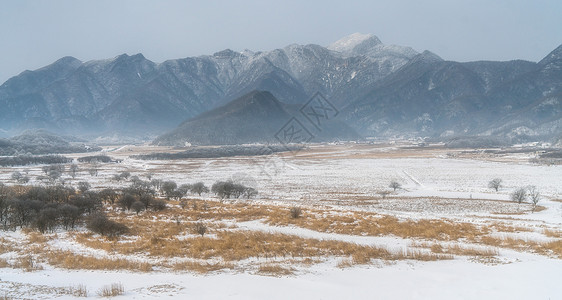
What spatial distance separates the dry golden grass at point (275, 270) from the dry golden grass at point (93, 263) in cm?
432

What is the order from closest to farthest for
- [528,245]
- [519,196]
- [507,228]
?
[528,245]
[507,228]
[519,196]

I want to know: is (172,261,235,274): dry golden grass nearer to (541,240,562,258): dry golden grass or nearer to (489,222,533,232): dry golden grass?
(541,240,562,258): dry golden grass

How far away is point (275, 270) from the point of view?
12.4m

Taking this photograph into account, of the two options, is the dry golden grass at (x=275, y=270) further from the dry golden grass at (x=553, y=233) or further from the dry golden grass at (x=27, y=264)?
the dry golden grass at (x=553, y=233)

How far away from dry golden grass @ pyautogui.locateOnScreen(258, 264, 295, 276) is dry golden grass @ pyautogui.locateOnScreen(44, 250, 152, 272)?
4.32 meters

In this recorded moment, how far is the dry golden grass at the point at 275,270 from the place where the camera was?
1205 centimetres

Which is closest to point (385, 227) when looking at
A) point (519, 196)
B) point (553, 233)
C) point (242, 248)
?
point (553, 233)

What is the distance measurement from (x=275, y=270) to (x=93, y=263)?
24.1 ft

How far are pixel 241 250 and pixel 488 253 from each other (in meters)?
11.2

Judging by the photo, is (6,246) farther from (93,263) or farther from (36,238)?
(93,263)

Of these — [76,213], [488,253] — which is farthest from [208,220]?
[488,253]

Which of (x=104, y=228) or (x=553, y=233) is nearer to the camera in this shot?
(x=553, y=233)

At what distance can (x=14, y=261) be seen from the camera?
45.7 feet

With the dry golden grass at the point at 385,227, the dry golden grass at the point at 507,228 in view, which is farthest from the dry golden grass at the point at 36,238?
the dry golden grass at the point at 507,228
